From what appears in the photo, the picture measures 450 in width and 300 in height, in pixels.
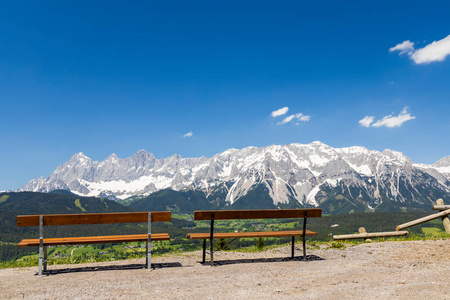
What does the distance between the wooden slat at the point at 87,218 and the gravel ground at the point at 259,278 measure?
1.58m

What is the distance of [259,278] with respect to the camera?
9.32 m

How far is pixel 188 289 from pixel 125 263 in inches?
197

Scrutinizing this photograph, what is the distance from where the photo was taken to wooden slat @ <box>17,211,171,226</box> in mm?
10195

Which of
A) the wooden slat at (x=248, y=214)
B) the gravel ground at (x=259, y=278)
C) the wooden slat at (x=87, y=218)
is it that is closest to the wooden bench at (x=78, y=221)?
the wooden slat at (x=87, y=218)

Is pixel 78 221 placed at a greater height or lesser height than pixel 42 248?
greater

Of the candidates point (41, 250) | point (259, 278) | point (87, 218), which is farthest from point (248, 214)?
point (41, 250)

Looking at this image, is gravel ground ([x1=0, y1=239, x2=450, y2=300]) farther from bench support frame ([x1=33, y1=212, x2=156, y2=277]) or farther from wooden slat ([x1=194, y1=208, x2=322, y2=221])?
wooden slat ([x1=194, y1=208, x2=322, y2=221])

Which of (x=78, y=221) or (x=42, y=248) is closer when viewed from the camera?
(x=78, y=221)

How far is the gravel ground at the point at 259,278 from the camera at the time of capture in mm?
7672

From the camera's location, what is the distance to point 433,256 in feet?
37.3

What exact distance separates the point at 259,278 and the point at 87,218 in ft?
17.9

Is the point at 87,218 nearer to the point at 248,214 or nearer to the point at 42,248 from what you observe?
the point at 42,248

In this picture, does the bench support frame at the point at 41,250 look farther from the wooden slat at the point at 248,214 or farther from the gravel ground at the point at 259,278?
the wooden slat at the point at 248,214

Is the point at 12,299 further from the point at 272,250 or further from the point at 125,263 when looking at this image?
the point at 272,250
